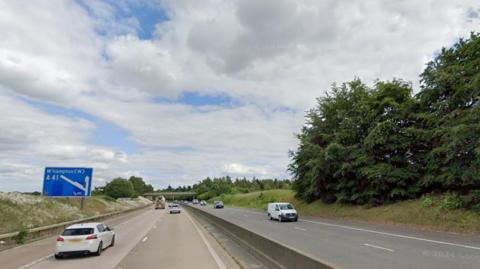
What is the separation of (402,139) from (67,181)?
1098 inches

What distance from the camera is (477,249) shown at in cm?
1433

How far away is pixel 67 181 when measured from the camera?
33125 mm

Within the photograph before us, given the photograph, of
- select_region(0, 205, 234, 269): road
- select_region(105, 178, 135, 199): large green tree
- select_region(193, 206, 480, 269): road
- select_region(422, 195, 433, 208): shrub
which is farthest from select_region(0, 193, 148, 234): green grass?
select_region(105, 178, 135, 199): large green tree

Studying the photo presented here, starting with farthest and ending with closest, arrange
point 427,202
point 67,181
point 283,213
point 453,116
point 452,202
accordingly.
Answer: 1. point 283,213
2. point 67,181
3. point 427,202
4. point 453,116
5. point 452,202

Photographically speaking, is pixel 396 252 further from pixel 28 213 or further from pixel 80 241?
pixel 28 213

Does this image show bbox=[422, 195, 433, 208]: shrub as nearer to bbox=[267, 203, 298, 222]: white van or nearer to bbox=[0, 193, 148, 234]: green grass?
bbox=[267, 203, 298, 222]: white van

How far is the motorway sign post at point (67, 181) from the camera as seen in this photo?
3241 centimetres

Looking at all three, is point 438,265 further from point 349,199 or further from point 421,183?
point 349,199

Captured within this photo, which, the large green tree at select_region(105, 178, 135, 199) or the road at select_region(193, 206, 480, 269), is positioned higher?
the large green tree at select_region(105, 178, 135, 199)

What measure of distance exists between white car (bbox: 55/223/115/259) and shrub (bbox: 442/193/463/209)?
67.3 ft

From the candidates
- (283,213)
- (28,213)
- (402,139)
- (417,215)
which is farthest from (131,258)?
(402,139)

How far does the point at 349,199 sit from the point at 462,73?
16.8 metres

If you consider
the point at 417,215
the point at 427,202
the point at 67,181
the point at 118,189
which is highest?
the point at 118,189

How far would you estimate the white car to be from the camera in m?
14.4
